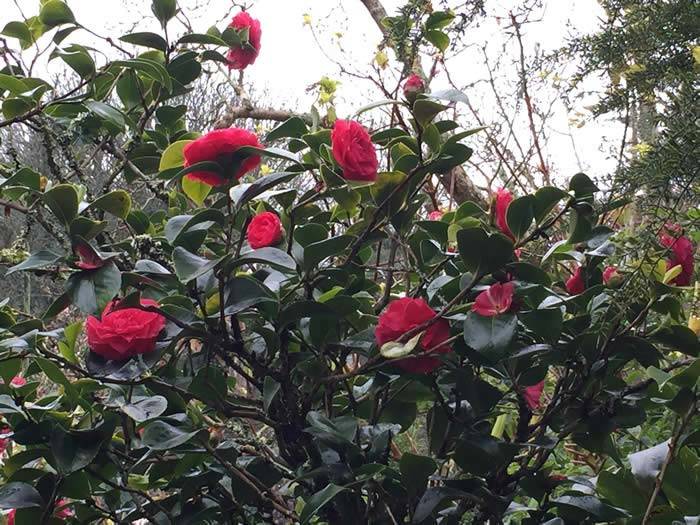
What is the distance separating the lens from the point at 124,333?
730 mm

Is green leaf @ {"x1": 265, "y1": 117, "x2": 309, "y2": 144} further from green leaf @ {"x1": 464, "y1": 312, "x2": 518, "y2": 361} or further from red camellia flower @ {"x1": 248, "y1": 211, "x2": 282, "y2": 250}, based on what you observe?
green leaf @ {"x1": 464, "y1": 312, "x2": 518, "y2": 361}

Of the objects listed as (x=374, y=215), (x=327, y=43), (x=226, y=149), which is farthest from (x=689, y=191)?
(x=327, y=43)

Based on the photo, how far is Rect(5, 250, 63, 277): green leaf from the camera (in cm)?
70

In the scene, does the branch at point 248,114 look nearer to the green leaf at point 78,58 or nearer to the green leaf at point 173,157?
the green leaf at point 78,58

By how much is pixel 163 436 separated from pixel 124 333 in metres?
0.11

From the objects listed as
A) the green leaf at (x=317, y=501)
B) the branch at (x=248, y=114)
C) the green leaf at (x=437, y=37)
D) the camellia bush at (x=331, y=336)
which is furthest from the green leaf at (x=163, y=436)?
the branch at (x=248, y=114)

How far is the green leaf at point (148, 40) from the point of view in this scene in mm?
911

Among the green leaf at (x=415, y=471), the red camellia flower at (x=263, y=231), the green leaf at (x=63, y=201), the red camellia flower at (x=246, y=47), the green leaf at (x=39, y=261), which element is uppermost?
the red camellia flower at (x=246, y=47)

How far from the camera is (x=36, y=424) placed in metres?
0.82

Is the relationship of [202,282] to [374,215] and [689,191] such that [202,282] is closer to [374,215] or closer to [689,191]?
[374,215]

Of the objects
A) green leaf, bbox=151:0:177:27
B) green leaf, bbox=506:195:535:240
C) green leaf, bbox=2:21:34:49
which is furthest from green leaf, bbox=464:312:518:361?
green leaf, bbox=2:21:34:49

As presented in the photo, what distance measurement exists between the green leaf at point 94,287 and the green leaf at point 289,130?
0.24m

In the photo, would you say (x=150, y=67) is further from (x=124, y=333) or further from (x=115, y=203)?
(x=124, y=333)

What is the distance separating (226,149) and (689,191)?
42 cm
